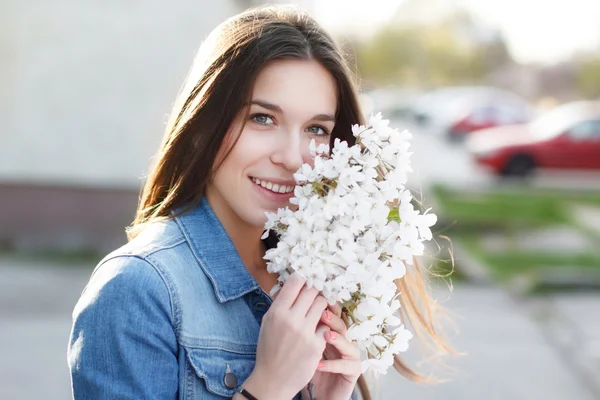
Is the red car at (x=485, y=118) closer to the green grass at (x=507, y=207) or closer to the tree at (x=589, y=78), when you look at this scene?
the green grass at (x=507, y=207)

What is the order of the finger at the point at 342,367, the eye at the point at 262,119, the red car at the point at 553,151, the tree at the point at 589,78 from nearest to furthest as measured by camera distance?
the finger at the point at 342,367, the eye at the point at 262,119, the red car at the point at 553,151, the tree at the point at 589,78

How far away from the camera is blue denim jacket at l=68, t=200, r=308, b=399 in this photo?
1682 millimetres

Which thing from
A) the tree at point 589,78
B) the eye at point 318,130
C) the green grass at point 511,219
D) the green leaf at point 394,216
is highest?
the eye at point 318,130

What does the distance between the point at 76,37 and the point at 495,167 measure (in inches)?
521

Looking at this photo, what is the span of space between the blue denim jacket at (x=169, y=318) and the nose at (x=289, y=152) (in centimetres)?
24

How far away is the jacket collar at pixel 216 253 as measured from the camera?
1.94m

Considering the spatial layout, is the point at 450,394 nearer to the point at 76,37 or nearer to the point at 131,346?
the point at 131,346

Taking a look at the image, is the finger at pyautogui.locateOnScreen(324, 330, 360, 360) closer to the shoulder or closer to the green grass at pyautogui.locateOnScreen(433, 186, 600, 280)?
the shoulder

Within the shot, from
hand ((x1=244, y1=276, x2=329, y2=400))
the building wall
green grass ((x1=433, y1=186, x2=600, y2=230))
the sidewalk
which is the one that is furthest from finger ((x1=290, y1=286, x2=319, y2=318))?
green grass ((x1=433, y1=186, x2=600, y2=230))

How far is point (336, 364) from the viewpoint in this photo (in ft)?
6.26

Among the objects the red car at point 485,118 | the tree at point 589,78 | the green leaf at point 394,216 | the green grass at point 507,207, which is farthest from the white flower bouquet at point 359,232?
the tree at point 589,78

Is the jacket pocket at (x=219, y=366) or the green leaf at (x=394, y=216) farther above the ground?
the green leaf at (x=394, y=216)

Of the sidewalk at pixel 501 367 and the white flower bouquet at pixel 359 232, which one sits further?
the sidewalk at pixel 501 367

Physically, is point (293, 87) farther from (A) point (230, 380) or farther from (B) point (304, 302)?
(A) point (230, 380)
